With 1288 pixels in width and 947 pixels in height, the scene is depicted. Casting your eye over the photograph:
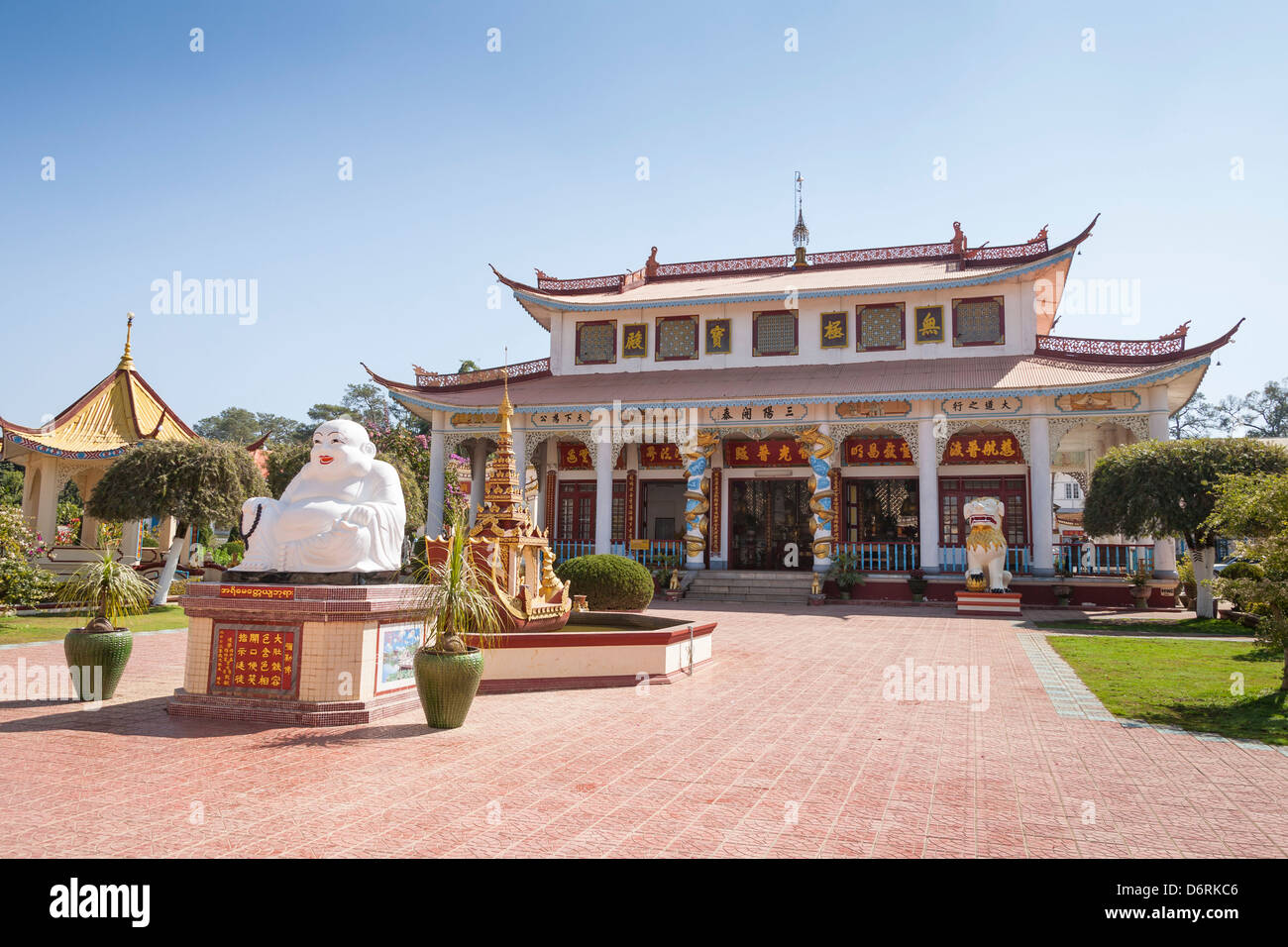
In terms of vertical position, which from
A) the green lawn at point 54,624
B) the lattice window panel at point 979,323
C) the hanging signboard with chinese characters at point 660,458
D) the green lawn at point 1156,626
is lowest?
the green lawn at point 54,624

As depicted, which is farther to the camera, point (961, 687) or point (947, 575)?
point (947, 575)

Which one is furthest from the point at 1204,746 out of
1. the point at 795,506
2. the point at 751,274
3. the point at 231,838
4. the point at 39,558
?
the point at 39,558

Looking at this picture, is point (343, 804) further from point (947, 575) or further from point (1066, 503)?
point (1066, 503)

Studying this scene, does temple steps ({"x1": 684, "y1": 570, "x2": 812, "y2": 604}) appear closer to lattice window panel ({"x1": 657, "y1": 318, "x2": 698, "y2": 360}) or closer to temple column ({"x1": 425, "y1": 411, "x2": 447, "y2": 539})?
lattice window panel ({"x1": 657, "y1": 318, "x2": 698, "y2": 360})

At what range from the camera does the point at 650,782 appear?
16.0 ft

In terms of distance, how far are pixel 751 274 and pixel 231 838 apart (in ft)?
74.7

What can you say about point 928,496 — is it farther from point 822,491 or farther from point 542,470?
point 542,470

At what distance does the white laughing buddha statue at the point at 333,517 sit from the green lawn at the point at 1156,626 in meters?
11.8

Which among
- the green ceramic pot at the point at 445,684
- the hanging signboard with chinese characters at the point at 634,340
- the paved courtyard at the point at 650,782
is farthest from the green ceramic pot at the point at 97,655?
→ the hanging signboard with chinese characters at the point at 634,340

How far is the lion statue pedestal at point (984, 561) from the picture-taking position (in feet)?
54.4

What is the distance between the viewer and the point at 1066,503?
43.1 m

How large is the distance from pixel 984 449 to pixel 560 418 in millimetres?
11283

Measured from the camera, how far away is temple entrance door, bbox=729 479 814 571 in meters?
22.2

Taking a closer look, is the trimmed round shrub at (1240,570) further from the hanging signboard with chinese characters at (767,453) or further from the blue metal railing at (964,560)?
the hanging signboard with chinese characters at (767,453)
